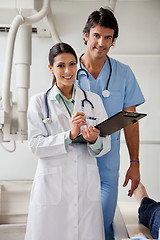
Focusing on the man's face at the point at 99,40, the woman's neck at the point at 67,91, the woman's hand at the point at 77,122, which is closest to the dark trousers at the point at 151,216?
the woman's hand at the point at 77,122

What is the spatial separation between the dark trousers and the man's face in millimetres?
895

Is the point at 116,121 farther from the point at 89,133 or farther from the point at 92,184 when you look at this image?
the point at 92,184

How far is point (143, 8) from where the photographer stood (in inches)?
134

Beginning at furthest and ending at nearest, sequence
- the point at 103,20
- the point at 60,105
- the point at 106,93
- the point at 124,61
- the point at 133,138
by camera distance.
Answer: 1. the point at 124,61
2. the point at 133,138
3. the point at 106,93
4. the point at 103,20
5. the point at 60,105

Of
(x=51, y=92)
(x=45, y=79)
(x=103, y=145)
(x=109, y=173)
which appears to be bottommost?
(x=109, y=173)

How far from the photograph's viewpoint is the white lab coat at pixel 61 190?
4.58ft

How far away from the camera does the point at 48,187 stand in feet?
4.64

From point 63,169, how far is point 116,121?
1.15ft

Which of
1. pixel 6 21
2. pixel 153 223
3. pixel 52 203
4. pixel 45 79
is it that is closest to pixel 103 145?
pixel 52 203

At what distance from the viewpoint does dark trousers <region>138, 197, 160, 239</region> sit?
1586 millimetres

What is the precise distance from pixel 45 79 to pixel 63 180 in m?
2.08

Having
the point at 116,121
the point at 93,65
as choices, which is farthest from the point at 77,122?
the point at 93,65

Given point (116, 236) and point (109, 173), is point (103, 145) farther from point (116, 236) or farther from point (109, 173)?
point (116, 236)

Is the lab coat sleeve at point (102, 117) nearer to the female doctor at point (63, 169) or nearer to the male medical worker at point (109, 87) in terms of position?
the female doctor at point (63, 169)
